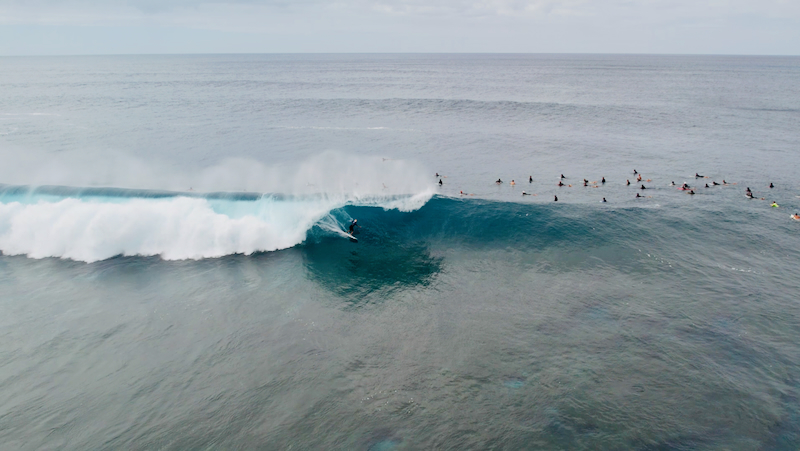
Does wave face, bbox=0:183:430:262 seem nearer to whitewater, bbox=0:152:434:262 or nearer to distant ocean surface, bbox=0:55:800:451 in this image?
whitewater, bbox=0:152:434:262

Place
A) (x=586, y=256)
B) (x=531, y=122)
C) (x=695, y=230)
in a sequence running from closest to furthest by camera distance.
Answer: (x=586, y=256), (x=695, y=230), (x=531, y=122)

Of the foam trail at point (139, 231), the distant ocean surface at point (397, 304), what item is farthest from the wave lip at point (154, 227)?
the distant ocean surface at point (397, 304)

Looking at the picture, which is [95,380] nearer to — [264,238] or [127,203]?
[264,238]

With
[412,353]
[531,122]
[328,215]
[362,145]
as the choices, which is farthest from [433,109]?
[412,353]

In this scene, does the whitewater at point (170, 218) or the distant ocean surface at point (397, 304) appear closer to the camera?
the distant ocean surface at point (397, 304)

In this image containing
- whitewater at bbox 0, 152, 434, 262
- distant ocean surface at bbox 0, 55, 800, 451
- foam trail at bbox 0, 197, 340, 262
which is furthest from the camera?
whitewater at bbox 0, 152, 434, 262

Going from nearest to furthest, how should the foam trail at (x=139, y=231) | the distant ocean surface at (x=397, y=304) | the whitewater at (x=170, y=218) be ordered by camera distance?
the distant ocean surface at (x=397, y=304), the foam trail at (x=139, y=231), the whitewater at (x=170, y=218)

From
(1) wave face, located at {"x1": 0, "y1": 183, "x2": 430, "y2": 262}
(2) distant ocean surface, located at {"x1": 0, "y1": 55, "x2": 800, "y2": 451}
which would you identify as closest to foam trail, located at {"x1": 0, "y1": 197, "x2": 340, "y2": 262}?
(1) wave face, located at {"x1": 0, "y1": 183, "x2": 430, "y2": 262}

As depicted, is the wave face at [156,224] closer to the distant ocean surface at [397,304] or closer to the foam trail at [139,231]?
the foam trail at [139,231]
